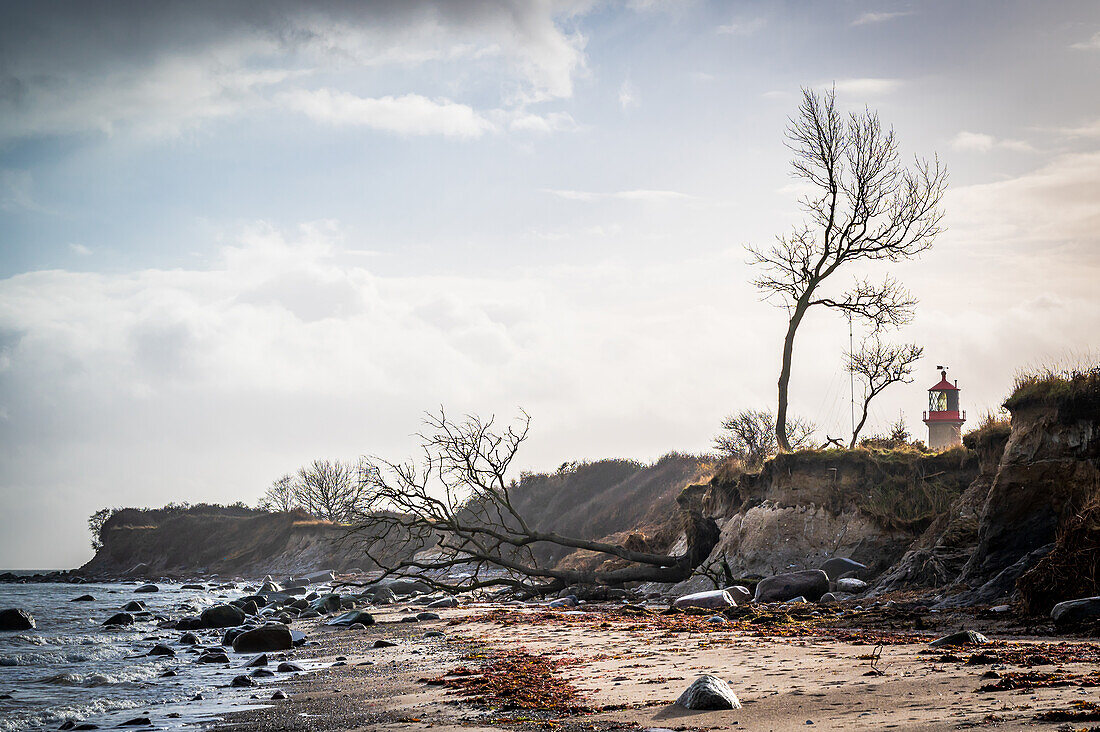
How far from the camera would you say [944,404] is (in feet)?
117

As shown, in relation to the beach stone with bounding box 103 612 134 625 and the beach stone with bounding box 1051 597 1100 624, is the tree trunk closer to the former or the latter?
the beach stone with bounding box 1051 597 1100 624

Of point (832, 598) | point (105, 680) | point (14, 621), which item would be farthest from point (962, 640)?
point (14, 621)

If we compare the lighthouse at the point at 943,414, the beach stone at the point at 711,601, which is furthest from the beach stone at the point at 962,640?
the lighthouse at the point at 943,414

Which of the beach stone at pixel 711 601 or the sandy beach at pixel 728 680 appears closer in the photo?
the sandy beach at pixel 728 680

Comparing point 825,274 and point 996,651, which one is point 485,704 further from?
point 825,274

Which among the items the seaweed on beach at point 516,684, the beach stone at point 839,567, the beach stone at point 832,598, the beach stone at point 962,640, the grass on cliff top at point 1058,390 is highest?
the grass on cliff top at point 1058,390

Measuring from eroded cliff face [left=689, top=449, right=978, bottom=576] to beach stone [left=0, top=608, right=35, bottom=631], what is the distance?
18.8m

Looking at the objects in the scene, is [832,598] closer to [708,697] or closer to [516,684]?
[516,684]

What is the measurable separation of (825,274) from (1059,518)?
41.1 ft

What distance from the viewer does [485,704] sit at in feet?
23.9

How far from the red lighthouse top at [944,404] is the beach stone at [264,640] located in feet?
100

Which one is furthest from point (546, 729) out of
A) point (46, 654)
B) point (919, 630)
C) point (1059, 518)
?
point (46, 654)

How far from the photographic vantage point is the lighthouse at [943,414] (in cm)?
3497

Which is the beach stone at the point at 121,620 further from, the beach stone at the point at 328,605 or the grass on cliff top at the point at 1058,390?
the grass on cliff top at the point at 1058,390
